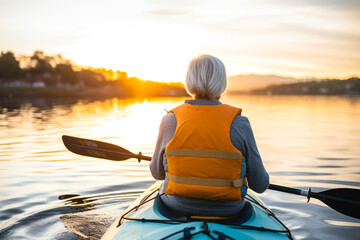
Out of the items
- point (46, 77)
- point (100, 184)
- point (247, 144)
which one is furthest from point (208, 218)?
point (46, 77)

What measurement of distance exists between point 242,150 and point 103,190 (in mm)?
4840

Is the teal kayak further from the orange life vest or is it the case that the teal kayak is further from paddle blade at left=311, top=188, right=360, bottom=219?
paddle blade at left=311, top=188, right=360, bottom=219

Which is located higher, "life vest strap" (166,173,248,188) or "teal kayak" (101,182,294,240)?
"life vest strap" (166,173,248,188)

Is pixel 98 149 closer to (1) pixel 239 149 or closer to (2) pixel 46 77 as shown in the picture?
(1) pixel 239 149

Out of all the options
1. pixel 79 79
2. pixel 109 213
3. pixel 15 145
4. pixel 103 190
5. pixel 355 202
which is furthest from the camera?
pixel 79 79

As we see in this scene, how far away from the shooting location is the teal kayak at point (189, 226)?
250cm

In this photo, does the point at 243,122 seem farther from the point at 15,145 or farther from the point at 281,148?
the point at 15,145

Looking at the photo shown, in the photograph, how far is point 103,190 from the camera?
7.00m

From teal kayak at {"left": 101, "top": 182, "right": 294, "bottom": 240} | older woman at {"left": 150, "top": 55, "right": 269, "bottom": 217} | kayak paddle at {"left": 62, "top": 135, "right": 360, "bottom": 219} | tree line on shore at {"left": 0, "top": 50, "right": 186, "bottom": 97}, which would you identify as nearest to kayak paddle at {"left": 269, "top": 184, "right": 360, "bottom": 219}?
kayak paddle at {"left": 62, "top": 135, "right": 360, "bottom": 219}

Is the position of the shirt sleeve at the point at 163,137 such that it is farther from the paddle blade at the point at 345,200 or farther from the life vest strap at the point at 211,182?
the paddle blade at the point at 345,200

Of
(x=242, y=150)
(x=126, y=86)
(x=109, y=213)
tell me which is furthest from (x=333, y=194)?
(x=126, y=86)

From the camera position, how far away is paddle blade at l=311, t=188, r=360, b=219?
4.10m

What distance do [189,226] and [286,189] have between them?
215 cm

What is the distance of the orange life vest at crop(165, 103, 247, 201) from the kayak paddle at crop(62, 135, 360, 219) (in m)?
1.76
